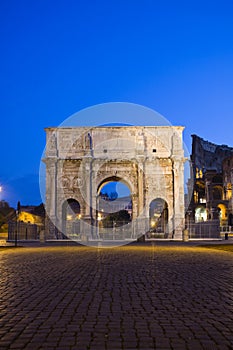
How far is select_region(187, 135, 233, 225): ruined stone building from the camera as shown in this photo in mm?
63281

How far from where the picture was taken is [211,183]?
66.5 meters

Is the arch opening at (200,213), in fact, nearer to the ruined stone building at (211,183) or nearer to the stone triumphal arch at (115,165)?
the ruined stone building at (211,183)

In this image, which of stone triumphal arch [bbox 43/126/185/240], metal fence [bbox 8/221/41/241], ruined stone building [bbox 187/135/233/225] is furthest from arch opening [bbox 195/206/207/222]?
metal fence [bbox 8/221/41/241]

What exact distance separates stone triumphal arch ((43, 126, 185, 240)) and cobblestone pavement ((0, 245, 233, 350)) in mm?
29245

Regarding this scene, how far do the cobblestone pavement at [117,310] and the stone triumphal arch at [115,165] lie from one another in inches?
1151

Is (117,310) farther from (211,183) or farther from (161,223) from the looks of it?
(211,183)

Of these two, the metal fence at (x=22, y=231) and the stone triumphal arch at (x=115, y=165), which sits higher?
the stone triumphal arch at (x=115, y=165)

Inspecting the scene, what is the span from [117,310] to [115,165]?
113 ft

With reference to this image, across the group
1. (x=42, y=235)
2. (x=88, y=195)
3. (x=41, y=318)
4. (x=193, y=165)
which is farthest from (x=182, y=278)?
(x=193, y=165)

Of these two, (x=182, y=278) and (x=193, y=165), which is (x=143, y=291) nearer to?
(x=182, y=278)

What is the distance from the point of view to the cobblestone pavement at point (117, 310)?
4387mm

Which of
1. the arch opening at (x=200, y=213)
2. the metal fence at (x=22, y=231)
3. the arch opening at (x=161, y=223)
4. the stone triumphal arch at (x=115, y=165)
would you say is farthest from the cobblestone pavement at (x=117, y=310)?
the arch opening at (x=200, y=213)

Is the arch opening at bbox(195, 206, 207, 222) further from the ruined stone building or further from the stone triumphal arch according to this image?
the stone triumphal arch

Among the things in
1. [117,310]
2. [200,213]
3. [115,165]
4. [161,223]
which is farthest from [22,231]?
[200,213]
